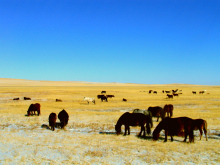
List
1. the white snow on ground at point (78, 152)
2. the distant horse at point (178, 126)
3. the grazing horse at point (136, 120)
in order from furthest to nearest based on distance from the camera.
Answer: the grazing horse at point (136, 120), the distant horse at point (178, 126), the white snow on ground at point (78, 152)

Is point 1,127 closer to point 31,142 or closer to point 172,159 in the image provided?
point 31,142

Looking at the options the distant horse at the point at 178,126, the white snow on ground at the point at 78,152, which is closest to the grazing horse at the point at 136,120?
the white snow on ground at the point at 78,152

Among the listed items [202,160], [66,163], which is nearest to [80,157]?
[66,163]

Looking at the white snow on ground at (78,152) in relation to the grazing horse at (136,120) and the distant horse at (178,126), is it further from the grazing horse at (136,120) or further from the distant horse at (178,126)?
the grazing horse at (136,120)

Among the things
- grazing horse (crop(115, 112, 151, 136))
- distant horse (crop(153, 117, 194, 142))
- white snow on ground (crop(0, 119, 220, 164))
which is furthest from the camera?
grazing horse (crop(115, 112, 151, 136))

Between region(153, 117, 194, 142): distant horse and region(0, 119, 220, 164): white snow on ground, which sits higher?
region(153, 117, 194, 142): distant horse

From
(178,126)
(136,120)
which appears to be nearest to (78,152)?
(136,120)

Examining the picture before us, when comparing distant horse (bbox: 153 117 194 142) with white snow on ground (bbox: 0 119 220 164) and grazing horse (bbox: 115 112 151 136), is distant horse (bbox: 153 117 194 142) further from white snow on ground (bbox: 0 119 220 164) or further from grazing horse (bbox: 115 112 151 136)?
grazing horse (bbox: 115 112 151 136)

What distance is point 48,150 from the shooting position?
825cm

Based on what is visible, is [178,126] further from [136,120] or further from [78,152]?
[78,152]

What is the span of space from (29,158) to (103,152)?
2943 mm

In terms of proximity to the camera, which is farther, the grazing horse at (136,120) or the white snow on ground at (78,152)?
the grazing horse at (136,120)

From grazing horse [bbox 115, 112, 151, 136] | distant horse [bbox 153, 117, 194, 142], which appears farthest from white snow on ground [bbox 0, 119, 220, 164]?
grazing horse [bbox 115, 112, 151, 136]

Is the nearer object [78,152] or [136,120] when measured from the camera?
[78,152]
